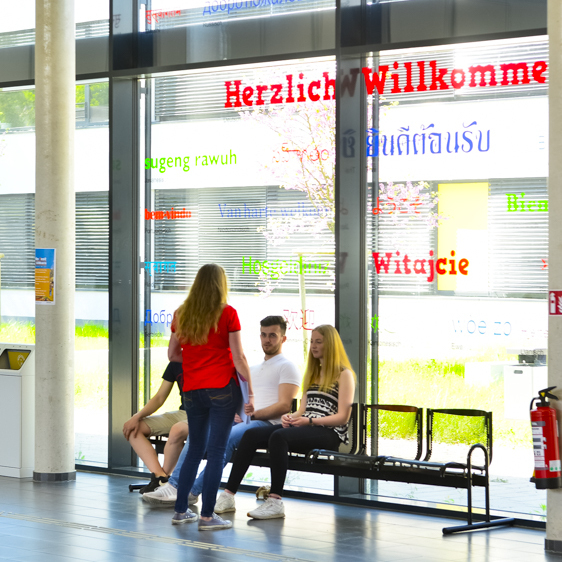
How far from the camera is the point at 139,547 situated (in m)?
5.35

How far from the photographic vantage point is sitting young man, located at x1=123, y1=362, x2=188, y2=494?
6.73 m

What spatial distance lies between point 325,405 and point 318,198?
5.43 ft

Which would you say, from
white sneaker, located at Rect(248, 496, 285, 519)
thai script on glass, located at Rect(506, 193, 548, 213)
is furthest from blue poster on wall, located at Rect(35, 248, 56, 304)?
thai script on glass, located at Rect(506, 193, 548, 213)

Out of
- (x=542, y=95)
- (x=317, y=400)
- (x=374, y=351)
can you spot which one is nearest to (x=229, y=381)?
(x=317, y=400)

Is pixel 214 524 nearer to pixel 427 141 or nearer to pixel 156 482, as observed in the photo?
pixel 156 482

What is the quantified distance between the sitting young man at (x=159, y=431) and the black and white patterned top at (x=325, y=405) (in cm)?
92

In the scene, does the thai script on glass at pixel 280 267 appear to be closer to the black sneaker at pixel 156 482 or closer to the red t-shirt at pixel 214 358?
the red t-shirt at pixel 214 358

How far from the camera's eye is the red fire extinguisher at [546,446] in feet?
17.3

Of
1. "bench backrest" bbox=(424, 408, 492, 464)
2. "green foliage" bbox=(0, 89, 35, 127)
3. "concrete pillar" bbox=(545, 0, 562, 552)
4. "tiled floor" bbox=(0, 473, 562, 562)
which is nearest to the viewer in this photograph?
"tiled floor" bbox=(0, 473, 562, 562)

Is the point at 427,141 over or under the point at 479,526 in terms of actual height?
over

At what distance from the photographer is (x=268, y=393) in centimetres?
668

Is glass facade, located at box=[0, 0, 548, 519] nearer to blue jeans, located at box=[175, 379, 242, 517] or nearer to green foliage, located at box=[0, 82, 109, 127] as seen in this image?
green foliage, located at box=[0, 82, 109, 127]

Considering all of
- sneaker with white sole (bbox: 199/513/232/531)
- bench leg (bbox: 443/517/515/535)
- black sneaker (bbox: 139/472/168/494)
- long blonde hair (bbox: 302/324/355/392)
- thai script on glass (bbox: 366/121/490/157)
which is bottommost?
bench leg (bbox: 443/517/515/535)

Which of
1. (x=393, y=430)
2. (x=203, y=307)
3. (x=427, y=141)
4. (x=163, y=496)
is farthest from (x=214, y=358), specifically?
(x=427, y=141)
